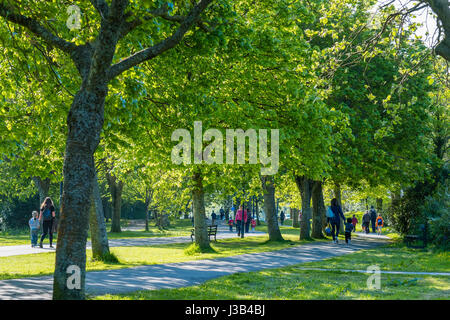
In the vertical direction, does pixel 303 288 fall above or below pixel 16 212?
below

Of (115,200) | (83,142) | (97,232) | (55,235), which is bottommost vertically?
(55,235)

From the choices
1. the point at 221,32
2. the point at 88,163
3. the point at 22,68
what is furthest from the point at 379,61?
the point at 88,163

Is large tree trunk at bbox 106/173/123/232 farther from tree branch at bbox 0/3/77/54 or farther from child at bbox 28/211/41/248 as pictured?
tree branch at bbox 0/3/77/54

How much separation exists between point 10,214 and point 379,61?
124 feet

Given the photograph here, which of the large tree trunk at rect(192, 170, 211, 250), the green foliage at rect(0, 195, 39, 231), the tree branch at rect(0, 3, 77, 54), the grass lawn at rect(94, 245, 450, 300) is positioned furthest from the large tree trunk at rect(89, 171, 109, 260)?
the green foliage at rect(0, 195, 39, 231)

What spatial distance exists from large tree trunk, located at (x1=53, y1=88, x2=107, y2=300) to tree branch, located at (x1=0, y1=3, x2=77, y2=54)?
118 centimetres

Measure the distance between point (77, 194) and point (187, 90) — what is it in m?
6.12

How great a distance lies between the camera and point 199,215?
2047 centimetres

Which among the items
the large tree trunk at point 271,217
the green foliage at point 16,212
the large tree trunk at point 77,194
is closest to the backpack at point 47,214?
the large tree trunk at point 271,217

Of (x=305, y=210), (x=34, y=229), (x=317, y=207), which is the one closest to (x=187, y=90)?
(x=34, y=229)

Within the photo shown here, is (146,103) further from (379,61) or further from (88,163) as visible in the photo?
(379,61)

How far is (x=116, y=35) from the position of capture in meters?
7.34

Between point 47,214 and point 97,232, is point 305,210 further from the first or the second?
point 97,232

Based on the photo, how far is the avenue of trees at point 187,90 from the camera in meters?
7.39
